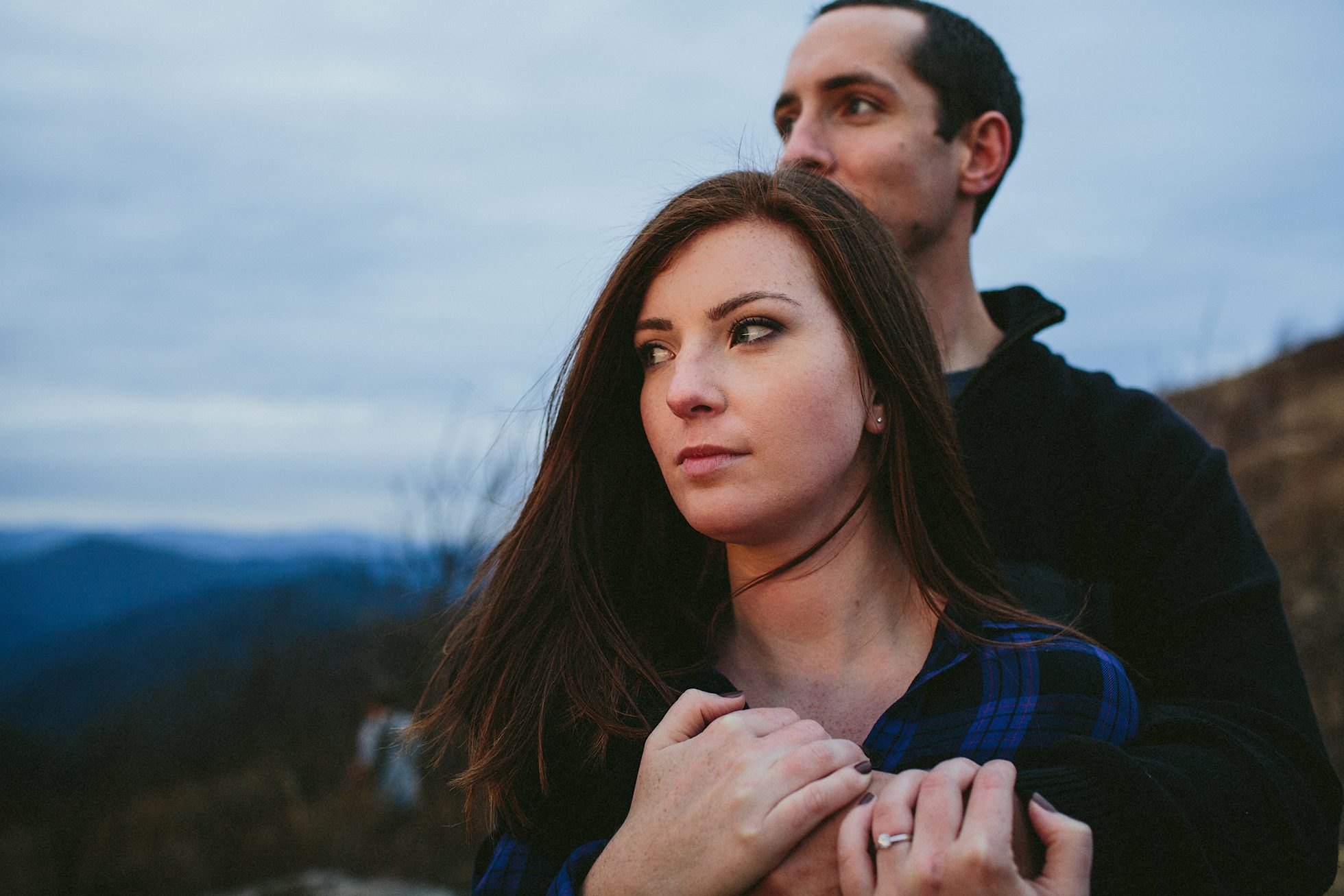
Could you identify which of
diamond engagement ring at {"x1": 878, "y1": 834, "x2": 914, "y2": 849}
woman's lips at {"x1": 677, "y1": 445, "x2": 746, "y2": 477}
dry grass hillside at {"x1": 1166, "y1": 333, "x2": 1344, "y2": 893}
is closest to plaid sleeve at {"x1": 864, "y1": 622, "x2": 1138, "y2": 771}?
diamond engagement ring at {"x1": 878, "y1": 834, "x2": 914, "y2": 849}

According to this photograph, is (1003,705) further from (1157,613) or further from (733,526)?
(1157,613)

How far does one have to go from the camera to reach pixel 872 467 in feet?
7.06

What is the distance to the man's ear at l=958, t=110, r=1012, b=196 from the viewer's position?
10.9 feet

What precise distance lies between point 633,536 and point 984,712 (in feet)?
3.06

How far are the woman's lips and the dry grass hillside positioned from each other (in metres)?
4.73

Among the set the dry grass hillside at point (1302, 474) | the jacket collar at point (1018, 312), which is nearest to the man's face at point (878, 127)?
the jacket collar at point (1018, 312)

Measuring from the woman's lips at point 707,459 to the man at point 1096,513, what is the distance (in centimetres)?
76

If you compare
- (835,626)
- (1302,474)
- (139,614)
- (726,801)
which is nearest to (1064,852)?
(726,801)

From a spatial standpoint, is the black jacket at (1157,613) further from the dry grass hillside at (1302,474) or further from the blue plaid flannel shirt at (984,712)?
the dry grass hillside at (1302,474)

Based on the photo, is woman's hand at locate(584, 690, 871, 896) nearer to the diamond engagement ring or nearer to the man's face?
the diamond engagement ring

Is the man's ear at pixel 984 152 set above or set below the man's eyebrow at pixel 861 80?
below

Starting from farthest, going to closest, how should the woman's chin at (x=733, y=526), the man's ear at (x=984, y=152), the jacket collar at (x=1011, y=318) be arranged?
the man's ear at (x=984, y=152) < the jacket collar at (x=1011, y=318) < the woman's chin at (x=733, y=526)

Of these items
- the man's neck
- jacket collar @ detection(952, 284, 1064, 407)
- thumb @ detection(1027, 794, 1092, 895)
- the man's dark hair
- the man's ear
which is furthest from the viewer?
the man's ear

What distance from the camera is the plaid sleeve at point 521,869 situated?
5.92 feet
